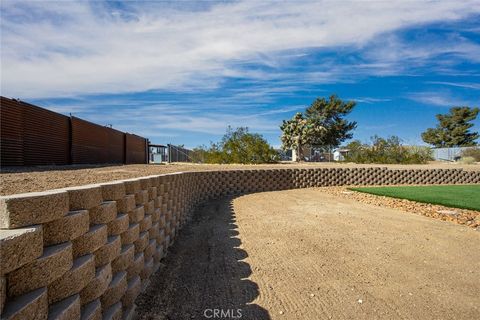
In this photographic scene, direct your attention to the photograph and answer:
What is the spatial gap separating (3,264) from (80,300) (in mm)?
841

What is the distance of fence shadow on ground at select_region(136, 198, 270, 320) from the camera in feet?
11.2

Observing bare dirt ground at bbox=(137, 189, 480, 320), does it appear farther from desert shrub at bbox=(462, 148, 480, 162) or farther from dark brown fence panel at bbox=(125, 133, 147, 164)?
desert shrub at bbox=(462, 148, 480, 162)

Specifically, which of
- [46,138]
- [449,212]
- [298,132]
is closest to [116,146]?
[46,138]

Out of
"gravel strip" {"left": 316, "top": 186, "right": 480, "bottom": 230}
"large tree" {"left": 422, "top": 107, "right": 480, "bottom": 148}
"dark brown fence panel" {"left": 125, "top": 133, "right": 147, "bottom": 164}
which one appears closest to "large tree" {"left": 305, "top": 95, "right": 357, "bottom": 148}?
"large tree" {"left": 422, "top": 107, "right": 480, "bottom": 148}

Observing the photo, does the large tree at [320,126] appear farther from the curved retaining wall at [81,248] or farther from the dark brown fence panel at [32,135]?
the curved retaining wall at [81,248]

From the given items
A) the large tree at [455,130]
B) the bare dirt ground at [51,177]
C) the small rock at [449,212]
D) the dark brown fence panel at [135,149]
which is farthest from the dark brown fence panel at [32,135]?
the large tree at [455,130]

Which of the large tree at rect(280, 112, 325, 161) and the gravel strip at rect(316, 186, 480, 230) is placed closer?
the gravel strip at rect(316, 186, 480, 230)

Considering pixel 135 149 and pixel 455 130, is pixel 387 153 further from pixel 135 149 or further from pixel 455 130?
pixel 455 130

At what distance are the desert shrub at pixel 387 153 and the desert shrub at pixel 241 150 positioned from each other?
30.1 ft

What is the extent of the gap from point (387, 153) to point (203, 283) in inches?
1152

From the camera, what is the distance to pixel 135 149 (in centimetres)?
2611

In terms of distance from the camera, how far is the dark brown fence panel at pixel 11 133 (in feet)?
34.7

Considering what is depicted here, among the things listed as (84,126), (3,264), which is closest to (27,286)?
(3,264)

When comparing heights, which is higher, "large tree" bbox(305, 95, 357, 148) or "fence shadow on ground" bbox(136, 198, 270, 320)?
"large tree" bbox(305, 95, 357, 148)
